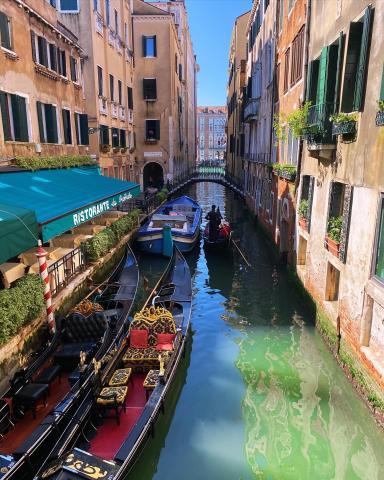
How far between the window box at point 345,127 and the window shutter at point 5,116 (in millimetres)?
8230

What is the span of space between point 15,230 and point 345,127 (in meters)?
6.10

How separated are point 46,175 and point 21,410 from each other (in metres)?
7.60

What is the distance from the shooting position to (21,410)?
5.53 m

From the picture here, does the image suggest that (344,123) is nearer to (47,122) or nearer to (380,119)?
(380,119)

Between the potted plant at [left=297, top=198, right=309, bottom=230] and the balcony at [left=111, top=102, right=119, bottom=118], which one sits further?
the balcony at [left=111, top=102, right=119, bottom=118]

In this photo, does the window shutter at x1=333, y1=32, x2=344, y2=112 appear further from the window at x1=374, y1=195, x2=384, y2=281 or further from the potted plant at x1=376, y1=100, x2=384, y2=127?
the window at x1=374, y1=195, x2=384, y2=281

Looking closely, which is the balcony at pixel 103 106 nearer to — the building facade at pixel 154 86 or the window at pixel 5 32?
the window at pixel 5 32

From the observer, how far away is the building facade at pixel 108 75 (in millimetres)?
16656

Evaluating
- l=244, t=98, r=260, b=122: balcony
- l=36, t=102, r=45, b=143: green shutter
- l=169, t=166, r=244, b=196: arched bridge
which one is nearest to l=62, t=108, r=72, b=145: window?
l=36, t=102, r=45, b=143: green shutter

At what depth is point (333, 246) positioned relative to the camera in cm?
806

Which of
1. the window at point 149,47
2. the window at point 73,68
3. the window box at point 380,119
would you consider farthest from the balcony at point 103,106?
the window box at point 380,119

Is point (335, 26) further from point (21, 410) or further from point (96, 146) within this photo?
point (96, 146)

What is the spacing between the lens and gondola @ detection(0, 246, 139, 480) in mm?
4664

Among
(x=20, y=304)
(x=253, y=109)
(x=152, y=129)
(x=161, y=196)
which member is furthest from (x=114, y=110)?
(x=20, y=304)
